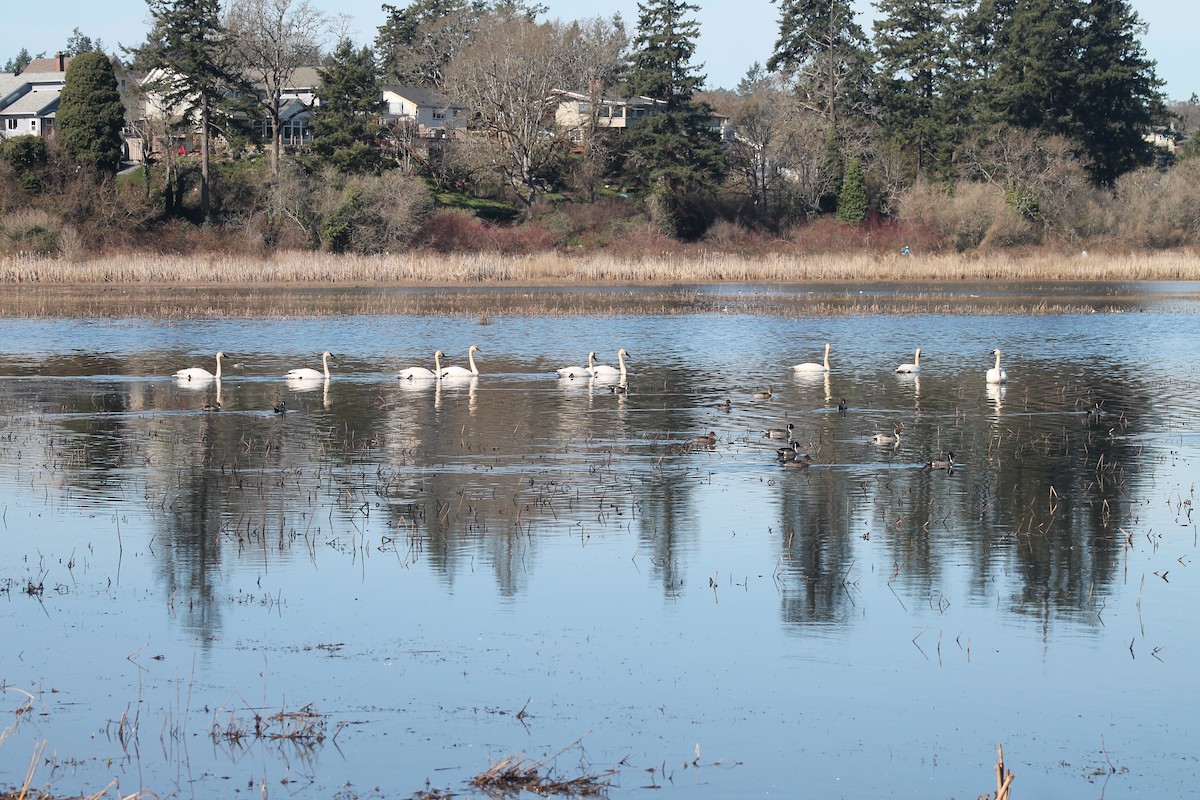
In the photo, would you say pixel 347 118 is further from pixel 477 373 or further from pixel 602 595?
pixel 602 595

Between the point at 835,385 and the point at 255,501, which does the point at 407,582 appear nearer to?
the point at 255,501

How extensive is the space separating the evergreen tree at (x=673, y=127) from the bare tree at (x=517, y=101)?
18.5 feet

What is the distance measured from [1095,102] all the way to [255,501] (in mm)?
72073

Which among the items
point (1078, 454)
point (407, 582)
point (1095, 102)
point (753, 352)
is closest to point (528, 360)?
point (753, 352)

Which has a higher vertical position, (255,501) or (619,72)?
(619,72)

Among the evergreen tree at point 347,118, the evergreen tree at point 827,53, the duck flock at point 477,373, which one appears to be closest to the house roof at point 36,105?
the evergreen tree at point 347,118

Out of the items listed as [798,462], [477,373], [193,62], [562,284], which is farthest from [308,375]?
[193,62]

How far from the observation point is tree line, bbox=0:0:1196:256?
2805 inches

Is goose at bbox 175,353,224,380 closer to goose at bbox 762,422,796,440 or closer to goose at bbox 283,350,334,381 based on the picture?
goose at bbox 283,350,334,381

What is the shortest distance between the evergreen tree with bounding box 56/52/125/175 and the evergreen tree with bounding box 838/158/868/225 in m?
37.5

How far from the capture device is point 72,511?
15.1 metres

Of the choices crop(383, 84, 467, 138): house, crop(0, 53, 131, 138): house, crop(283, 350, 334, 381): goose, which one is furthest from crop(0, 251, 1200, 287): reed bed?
crop(0, 53, 131, 138): house

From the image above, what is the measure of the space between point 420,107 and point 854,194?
3038 centimetres

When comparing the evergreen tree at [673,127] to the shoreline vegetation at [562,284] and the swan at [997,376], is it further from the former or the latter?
the swan at [997,376]
